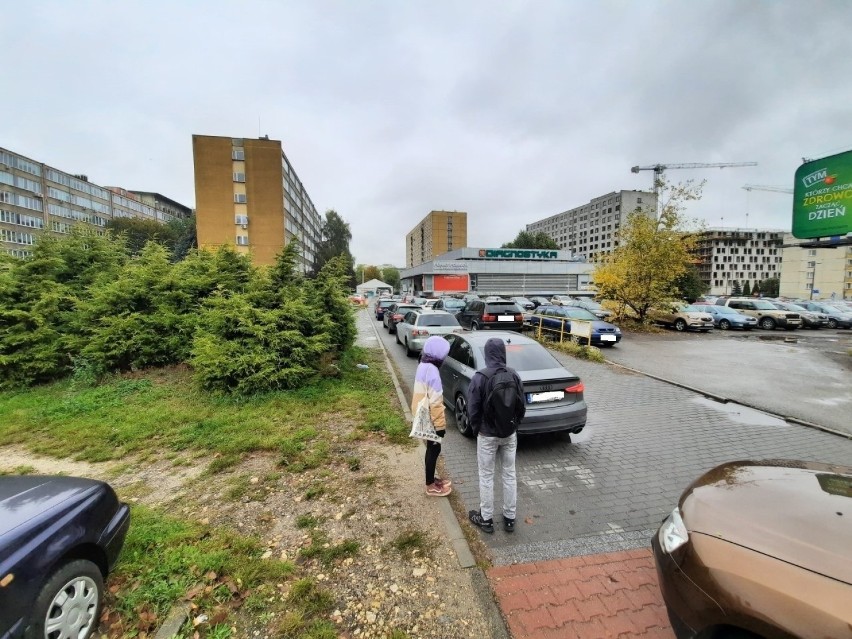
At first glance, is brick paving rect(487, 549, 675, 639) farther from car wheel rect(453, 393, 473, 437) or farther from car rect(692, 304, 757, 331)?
car rect(692, 304, 757, 331)

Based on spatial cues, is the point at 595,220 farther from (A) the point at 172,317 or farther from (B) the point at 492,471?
(B) the point at 492,471

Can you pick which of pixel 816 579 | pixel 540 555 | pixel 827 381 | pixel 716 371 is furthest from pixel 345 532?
pixel 827 381

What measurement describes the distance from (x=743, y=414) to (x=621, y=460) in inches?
149

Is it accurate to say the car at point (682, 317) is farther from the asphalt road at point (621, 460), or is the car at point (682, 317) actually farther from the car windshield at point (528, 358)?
the car windshield at point (528, 358)

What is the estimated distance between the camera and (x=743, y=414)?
6898 millimetres

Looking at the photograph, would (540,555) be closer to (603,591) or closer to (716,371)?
(603,591)

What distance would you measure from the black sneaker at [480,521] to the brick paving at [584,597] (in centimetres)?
43

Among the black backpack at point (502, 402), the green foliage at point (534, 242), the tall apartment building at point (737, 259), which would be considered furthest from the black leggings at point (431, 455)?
the tall apartment building at point (737, 259)

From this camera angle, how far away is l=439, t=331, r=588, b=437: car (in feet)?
16.5

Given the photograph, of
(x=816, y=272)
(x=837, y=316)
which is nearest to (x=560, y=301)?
(x=837, y=316)

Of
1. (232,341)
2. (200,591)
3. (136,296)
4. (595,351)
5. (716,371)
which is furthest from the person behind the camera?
(595,351)

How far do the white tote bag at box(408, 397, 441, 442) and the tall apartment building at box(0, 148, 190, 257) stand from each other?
59.6 m

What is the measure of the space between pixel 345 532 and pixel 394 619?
3.35 feet

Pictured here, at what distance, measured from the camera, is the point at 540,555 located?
10.2ft
